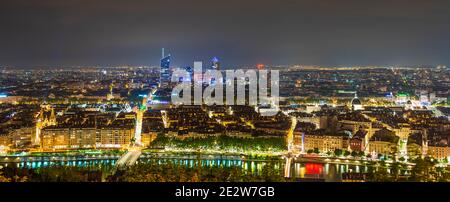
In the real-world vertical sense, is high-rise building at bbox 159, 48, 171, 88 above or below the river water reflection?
above

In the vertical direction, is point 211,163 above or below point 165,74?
below

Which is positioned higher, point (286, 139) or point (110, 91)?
point (110, 91)

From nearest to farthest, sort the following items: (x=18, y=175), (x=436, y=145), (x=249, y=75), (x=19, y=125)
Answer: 1. (x=18, y=175)
2. (x=436, y=145)
3. (x=19, y=125)
4. (x=249, y=75)

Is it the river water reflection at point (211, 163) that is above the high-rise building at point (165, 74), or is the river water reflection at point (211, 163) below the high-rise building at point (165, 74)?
below

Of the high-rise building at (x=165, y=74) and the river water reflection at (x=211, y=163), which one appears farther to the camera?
the high-rise building at (x=165, y=74)

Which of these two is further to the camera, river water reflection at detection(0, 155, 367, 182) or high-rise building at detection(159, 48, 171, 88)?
high-rise building at detection(159, 48, 171, 88)

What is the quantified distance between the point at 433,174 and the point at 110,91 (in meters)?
11.3

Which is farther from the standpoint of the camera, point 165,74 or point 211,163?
point 165,74

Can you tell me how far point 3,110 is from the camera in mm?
9500
